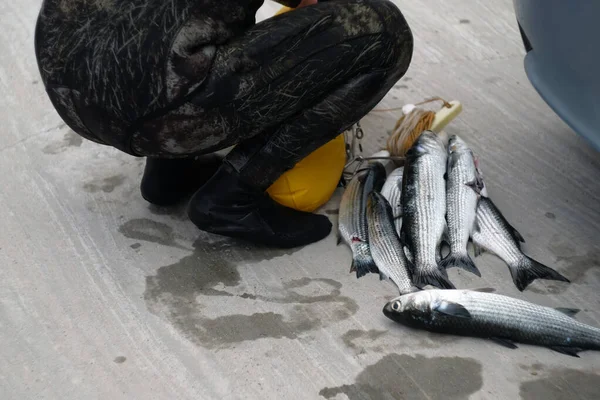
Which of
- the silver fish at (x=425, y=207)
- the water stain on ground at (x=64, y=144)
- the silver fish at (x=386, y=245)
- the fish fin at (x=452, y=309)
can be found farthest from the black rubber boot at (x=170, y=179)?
the fish fin at (x=452, y=309)

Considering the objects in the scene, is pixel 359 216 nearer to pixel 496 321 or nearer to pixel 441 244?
pixel 441 244

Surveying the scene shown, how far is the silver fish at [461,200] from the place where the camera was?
10.7 feet

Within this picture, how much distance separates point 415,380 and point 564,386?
47 cm

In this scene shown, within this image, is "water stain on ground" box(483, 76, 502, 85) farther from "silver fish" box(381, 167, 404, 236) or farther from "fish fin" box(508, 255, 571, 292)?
"fish fin" box(508, 255, 571, 292)

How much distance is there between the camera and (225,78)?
9.75 ft

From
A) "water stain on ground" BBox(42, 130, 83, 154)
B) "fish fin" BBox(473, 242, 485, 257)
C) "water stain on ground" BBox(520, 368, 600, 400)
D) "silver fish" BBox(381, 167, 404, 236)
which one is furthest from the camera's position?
"water stain on ground" BBox(42, 130, 83, 154)

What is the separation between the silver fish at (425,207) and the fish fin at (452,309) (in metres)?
0.22

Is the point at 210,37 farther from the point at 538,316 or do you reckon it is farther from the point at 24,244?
the point at 538,316

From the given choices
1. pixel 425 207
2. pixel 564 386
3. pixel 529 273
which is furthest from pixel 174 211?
pixel 564 386

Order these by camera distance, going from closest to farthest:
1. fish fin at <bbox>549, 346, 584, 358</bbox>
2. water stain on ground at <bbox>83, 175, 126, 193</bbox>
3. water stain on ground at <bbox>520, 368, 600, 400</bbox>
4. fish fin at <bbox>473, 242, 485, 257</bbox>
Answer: water stain on ground at <bbox>520, 368, 600, 400</bbox>, fish fin at <bbox>549, 346, 584, 358</bbox>, fish fin at <bbox>473, 242, 485, 257</bbox>, water stain on ground at <bbox>83, 175, 126, 193</bbox>

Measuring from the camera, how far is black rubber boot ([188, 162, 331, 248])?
10.7 feet

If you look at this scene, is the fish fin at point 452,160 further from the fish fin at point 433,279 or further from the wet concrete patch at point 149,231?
the wet concrete patch at point 149,231

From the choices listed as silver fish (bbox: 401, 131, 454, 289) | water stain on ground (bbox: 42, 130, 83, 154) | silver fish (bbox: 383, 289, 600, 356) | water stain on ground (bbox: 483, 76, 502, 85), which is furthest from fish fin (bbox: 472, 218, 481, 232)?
water stain on ground (bbox: 42, 130, 83, 154)

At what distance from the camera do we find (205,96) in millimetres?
2979
